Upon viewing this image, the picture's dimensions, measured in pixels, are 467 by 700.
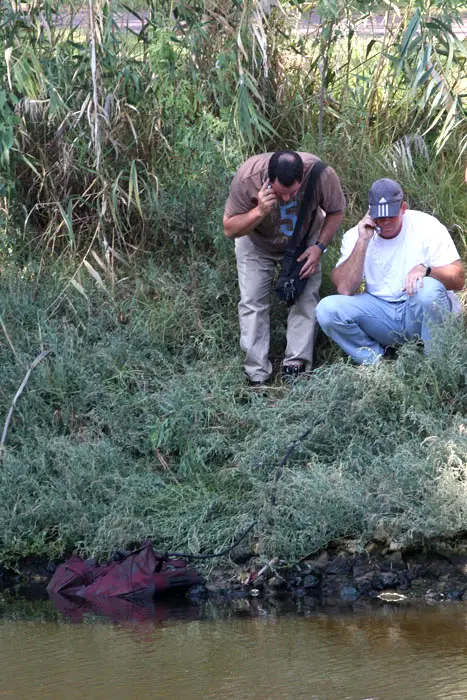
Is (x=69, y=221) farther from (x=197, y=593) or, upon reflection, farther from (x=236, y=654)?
(x=236, y=654)

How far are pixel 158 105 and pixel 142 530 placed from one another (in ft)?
9.55

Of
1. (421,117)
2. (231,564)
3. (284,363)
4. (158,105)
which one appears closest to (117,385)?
(284,363)

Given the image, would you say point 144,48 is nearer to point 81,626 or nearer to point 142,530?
point 142,530

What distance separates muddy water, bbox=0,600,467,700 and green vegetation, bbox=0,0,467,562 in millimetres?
508

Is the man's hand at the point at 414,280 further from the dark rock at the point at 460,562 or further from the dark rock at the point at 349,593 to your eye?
the dark rock at the point at 349,593

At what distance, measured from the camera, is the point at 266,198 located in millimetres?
5812

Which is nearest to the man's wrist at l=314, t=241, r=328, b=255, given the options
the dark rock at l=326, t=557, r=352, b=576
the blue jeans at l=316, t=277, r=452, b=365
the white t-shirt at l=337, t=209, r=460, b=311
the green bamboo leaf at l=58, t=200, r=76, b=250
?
the white t-shirt at l=337, t=209, r=460, b=311

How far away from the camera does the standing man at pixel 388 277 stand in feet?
18.9

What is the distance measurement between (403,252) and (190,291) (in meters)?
1.50

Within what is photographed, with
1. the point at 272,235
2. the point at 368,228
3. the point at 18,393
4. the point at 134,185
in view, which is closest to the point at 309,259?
the point at 272,235

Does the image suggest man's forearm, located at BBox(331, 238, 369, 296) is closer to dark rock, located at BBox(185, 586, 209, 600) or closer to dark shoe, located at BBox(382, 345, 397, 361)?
dark shoe, located at BBox(382, 345, 397, 361)

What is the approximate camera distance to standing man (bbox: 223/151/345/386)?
5844 mm

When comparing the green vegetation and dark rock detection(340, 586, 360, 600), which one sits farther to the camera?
the green vegetation

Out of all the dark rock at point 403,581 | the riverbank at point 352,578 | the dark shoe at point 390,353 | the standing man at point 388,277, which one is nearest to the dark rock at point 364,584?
the riverbank at point 352,578
